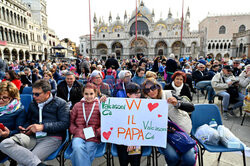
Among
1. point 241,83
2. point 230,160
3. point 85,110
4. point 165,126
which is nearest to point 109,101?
point 85,110

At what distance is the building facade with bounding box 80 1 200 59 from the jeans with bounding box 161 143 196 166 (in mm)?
42067

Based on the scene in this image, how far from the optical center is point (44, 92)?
2.18m

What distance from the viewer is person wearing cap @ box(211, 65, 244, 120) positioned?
4.19 m

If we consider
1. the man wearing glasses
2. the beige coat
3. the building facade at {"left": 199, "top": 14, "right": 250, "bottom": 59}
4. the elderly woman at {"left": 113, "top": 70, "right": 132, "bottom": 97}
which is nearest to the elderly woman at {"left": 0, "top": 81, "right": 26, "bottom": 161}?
the elderly woman at {"left": 113, "top": 70, "right": 132, "bottom": 97}

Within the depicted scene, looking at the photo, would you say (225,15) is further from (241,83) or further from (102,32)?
(241,83)

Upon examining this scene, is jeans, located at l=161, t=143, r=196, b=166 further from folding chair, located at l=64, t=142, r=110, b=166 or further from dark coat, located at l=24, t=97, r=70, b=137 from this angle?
dark coat, located at l=24, t=97, r=70, b=137

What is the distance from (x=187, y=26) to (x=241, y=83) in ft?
168

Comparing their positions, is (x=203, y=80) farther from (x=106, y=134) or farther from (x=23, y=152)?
(x=23, y=152)

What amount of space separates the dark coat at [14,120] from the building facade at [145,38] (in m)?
41.9

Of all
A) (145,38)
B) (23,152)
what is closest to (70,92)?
(23,152)

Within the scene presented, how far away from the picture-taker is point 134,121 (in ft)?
6.72

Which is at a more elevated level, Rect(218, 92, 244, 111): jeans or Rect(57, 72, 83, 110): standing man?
Rect(57, 72, 83, 110): standing man

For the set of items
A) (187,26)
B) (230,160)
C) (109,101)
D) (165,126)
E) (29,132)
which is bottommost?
(230,160)

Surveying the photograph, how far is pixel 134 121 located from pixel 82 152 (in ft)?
2.90
